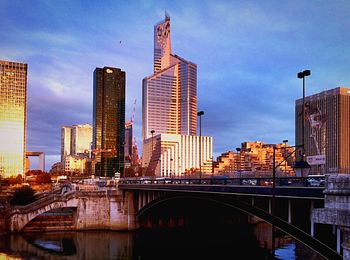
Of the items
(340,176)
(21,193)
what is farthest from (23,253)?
(340,176)

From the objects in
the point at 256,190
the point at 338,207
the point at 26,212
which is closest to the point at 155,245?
the point at 26,212

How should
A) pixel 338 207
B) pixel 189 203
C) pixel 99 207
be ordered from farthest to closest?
pixel 99 207, pixel 189 203, pixel 338 207

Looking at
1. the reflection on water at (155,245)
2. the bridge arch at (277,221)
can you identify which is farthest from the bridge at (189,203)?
the reflection on water at (155,245)

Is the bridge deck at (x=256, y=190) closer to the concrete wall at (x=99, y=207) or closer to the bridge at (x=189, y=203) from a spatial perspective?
the bridge at (x=189, y=203)

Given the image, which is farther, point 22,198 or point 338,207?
point 22,198

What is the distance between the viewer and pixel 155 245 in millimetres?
72625

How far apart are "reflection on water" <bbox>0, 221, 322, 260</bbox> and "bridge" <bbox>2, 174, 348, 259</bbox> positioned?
11.1 feet

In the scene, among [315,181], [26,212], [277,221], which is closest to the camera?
[315,181]

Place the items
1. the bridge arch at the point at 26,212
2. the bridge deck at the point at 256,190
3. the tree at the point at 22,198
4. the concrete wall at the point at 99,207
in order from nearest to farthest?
the bridge deck at the point at 256,190 < the bridge arch at the point at 26,212 < the concrete wall at the point at 99,207 < the tree at the point at 22,198

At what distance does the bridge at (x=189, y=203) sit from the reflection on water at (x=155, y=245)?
3.39m

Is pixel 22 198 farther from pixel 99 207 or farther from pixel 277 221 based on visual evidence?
pixel 277 221

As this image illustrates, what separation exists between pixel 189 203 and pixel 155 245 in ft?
51.0

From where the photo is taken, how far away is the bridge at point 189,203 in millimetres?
34844

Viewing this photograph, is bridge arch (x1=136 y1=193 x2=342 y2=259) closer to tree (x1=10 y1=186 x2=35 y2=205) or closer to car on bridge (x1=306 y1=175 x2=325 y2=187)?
car on bridge (x1=306 y1=175 x2=325 y2=187)
